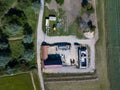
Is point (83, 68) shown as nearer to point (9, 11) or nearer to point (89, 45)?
point (89, 45)

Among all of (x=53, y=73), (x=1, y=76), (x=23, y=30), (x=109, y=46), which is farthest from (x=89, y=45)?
(x=1, y=76)

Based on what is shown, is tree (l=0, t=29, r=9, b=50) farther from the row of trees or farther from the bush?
the row of trees

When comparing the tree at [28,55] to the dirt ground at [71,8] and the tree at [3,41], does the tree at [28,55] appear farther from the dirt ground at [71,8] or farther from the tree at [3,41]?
the dirt ground at [71,8]

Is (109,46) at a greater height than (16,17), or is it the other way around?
(16,17)

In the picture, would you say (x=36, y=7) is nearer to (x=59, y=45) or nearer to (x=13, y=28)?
(x=13, y=28)

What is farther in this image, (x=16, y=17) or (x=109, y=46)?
(x=109, y=46)

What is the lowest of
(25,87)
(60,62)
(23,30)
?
(25,87)
